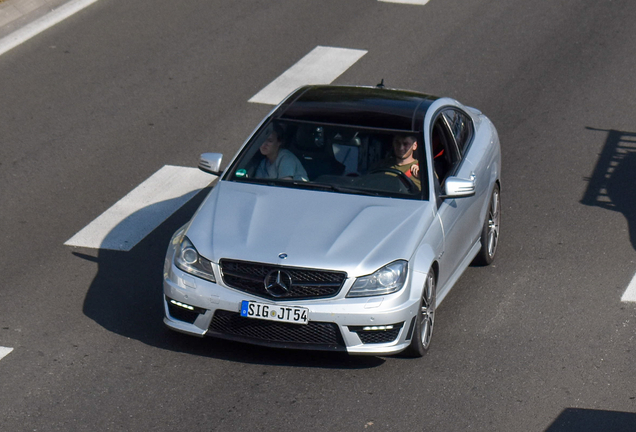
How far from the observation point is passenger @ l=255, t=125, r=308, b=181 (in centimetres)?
826

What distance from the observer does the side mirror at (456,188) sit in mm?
8031

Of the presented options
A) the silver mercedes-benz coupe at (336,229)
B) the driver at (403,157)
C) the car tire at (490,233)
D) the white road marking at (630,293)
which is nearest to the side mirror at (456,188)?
the silver mercedes-benz coupe at (336,229)

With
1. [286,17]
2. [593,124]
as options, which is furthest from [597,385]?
[286,17]

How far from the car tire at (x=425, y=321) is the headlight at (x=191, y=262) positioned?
1456 millimetres

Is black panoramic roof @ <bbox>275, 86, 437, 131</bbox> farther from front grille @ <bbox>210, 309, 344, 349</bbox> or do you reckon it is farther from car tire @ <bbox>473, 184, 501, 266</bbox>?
front grille @ <bbox>210, 309, 344, 349</bbox>

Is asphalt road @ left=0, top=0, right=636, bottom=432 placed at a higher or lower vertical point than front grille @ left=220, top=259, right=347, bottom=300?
lower

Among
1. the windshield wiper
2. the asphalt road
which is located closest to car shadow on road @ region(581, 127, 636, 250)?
the asphalt road

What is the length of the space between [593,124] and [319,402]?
7489mm

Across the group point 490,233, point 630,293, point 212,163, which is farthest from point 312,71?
point 630,293

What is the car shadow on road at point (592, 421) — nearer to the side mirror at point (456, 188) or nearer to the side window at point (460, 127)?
the side mirror at point (456, 188)

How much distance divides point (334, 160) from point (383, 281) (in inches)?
57.8

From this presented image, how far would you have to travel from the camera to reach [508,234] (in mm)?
10227

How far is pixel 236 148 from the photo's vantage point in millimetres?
12227

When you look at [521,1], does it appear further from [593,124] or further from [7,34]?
[7,34]
